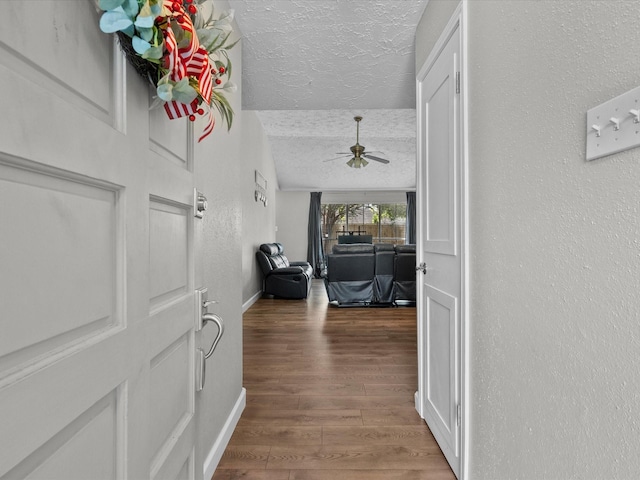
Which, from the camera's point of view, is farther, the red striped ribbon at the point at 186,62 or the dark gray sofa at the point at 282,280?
the dark gray sofa at the point at 282,280

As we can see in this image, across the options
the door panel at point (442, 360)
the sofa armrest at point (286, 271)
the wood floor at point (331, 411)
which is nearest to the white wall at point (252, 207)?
the sofa armrest at point (286, 271)

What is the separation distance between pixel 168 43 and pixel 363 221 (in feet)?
31.8

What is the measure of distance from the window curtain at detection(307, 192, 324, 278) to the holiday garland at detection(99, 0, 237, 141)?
865cm

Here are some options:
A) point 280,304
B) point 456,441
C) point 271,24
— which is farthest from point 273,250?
point 456,441

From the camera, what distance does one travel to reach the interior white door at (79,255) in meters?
0.47

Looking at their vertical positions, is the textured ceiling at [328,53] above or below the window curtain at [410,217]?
above

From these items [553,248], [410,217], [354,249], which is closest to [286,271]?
[354,249]

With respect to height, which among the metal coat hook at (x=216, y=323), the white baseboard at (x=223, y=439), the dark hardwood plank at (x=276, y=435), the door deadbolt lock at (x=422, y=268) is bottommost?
the dark hardwood plank at (x=276, y=435)

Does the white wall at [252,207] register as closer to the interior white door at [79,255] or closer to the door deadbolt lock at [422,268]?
the door deadbolt lock at [422,268]

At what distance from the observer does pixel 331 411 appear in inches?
86.0

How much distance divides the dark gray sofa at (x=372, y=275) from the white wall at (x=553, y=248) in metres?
4.05

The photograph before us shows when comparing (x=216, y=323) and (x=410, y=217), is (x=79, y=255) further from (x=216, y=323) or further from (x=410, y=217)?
(x=410, y=217)

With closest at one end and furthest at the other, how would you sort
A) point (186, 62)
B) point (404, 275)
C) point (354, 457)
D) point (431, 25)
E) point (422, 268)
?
point (186, 62) → point (354, 457) → point (431, 25) → point (422, 268) → point (404, 275)

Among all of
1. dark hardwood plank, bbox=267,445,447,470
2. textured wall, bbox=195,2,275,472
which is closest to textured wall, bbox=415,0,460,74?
textured wall, bbox=195,2,275,472
